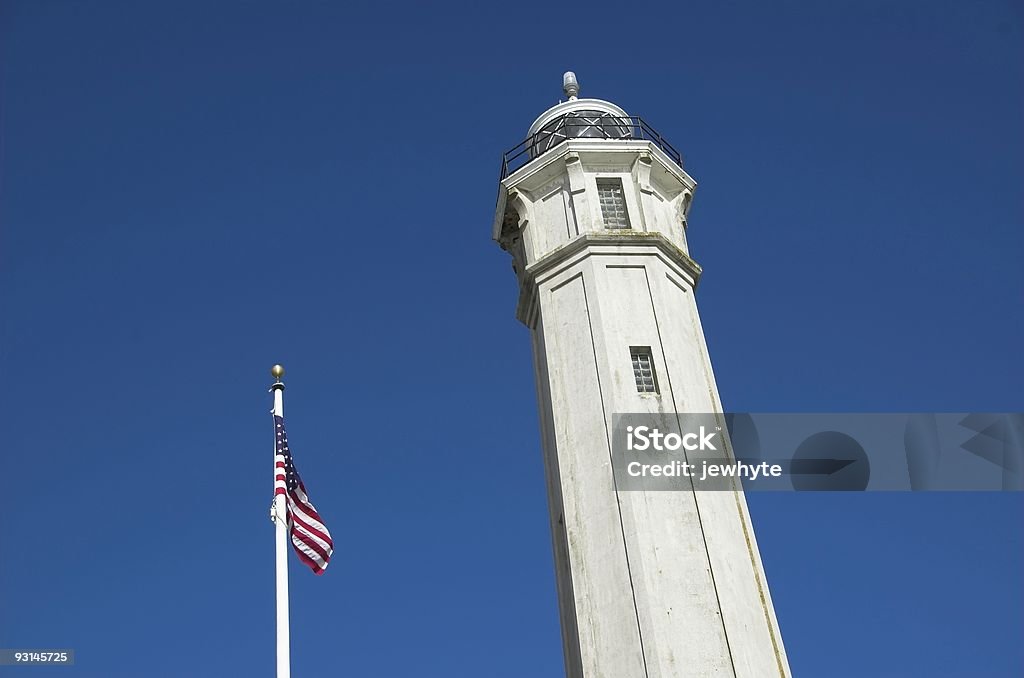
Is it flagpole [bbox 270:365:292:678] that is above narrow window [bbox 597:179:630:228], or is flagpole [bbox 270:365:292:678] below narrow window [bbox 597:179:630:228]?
below

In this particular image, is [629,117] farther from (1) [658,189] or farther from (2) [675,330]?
(2) [675,330]

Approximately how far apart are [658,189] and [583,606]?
14.9 metres

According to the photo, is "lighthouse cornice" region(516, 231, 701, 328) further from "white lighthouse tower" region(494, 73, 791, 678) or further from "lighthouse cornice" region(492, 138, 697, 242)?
"lighthouse cornice" region(492, 138, 697, 242)

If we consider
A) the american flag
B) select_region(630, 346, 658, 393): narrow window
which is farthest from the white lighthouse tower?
the american flag

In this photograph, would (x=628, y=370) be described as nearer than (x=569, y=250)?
Yes

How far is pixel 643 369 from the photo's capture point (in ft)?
99.1

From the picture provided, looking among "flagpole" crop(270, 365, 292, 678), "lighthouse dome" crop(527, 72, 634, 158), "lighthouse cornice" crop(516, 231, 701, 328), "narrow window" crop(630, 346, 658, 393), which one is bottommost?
"flagpole" crop(270, 365, 292, 678)

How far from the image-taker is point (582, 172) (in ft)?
114

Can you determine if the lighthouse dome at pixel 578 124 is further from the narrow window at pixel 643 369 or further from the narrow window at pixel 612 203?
the narrow window at pixel 643 369

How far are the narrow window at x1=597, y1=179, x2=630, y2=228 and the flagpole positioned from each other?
475 inches

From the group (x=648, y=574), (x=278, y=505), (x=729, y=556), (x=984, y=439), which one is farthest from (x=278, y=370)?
(x=984, y=439)

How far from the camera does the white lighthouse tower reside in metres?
25.7

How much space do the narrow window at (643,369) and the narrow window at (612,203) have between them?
5176 millimetres

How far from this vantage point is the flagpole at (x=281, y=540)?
21828 mm
